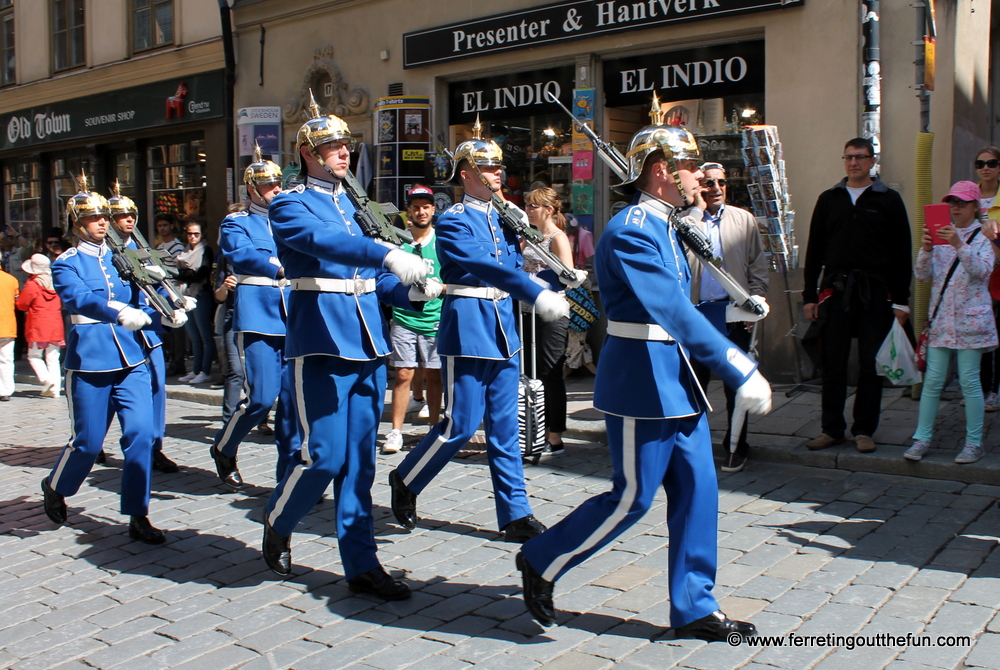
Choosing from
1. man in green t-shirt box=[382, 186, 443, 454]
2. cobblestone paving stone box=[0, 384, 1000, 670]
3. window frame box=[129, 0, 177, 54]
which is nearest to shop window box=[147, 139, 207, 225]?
window frame box=[129, 0, 177, 54]

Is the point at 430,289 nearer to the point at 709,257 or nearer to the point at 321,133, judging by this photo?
the point at 321,133

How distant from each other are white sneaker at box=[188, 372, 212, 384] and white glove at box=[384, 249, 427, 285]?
8.49m

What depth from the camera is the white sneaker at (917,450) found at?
20.2 feet

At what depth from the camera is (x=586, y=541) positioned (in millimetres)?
3713

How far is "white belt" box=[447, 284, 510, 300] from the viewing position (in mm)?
5301

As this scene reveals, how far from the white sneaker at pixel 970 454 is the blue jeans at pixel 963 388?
3 centimetres

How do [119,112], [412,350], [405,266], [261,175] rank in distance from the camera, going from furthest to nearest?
1. [119,112]
2. [412,350]
3. [261,175]
4. [405,266]

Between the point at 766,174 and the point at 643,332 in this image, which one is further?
the point at 766,174

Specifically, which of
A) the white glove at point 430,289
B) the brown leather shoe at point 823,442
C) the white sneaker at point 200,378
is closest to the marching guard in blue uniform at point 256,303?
the white glove at point 430,289

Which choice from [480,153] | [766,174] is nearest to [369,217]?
[480,153]

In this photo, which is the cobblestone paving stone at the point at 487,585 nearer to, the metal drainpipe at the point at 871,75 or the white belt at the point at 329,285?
the white belt at the point at 329,285

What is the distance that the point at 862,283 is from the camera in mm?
6648

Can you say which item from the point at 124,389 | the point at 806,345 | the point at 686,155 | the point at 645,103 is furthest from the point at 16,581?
the point at 645,103

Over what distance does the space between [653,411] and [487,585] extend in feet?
4.52
